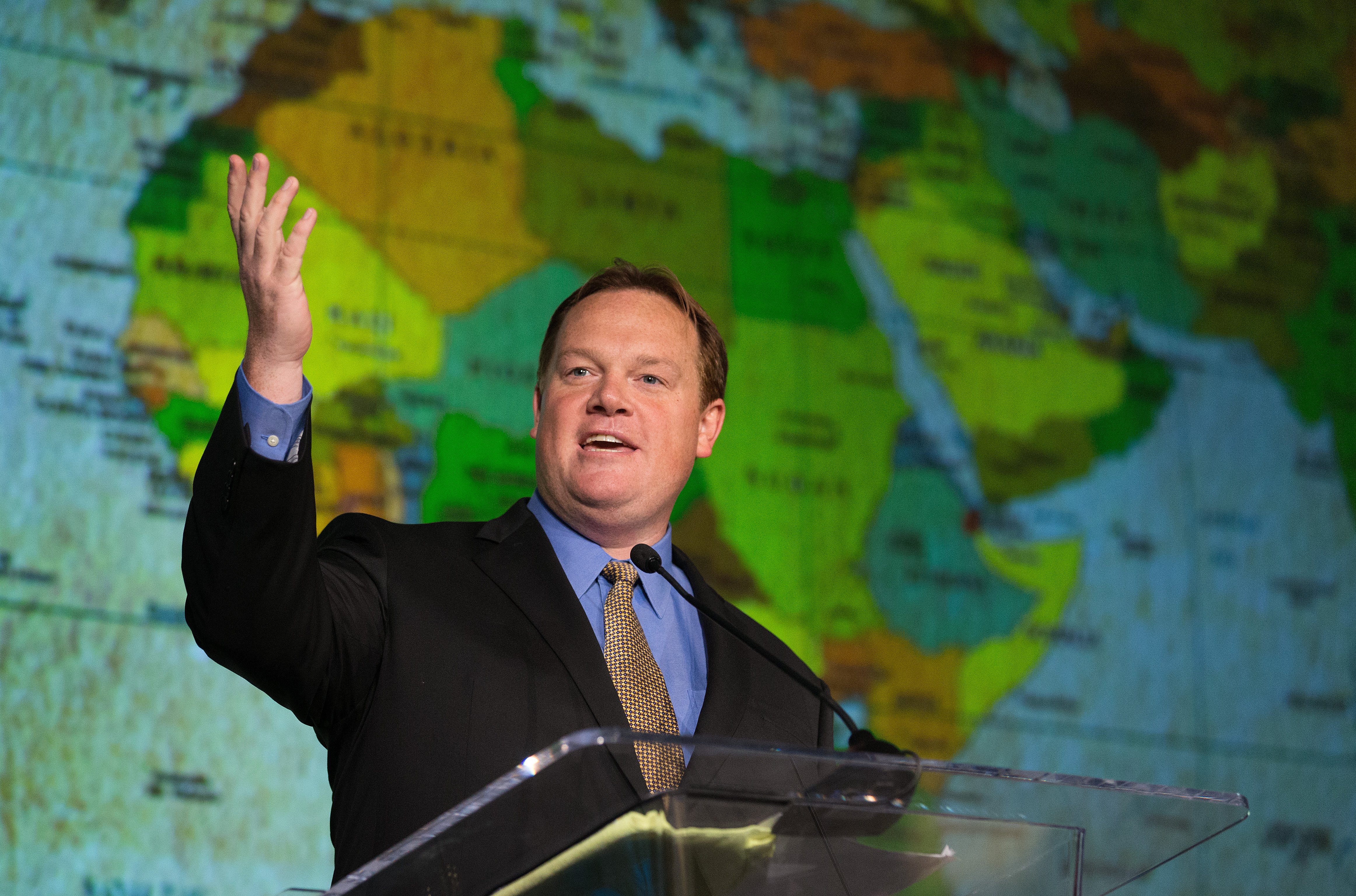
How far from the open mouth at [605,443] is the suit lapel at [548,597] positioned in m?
0.11

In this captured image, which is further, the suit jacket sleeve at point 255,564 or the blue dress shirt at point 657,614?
the blue dress shirt at point 657,614

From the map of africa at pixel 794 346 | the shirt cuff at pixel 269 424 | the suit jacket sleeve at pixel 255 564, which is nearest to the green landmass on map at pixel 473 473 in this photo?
the map of africa at pixel 794 346

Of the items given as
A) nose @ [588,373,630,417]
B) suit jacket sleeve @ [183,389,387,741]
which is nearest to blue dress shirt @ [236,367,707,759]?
nose @ [588,373,630,417]

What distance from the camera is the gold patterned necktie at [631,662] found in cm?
159

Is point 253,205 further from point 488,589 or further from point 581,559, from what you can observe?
point 581,559

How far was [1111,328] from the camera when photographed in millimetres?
3514

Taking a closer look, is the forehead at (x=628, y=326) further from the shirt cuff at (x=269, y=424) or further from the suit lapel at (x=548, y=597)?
the shirt cuff at (x=269, y=424)

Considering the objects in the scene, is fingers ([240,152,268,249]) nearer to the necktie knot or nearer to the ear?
the necktie knot

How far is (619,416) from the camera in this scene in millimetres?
1885

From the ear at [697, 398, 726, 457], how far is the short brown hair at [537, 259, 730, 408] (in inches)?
1.4

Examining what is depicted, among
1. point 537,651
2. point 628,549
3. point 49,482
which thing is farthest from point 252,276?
point 49,482

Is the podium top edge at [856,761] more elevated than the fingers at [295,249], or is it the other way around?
the fingers at [295,249]

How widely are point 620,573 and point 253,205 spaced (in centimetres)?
68

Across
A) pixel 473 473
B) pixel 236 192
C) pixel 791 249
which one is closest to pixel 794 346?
pixel 791 249
